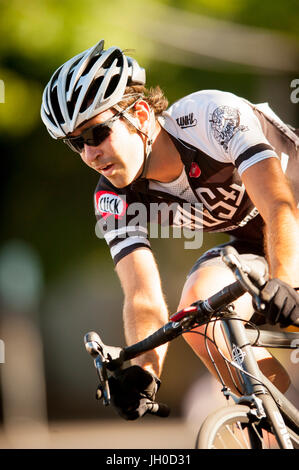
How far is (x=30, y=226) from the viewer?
8.89 metres

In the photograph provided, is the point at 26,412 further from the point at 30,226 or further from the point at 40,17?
the point at 40,17

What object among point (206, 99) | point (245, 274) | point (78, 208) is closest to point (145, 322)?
point (206, 99)

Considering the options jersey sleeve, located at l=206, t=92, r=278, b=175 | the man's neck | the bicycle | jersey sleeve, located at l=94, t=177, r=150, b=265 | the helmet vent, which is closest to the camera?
the bicycle

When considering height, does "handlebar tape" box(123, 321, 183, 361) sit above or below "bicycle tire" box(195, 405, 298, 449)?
above

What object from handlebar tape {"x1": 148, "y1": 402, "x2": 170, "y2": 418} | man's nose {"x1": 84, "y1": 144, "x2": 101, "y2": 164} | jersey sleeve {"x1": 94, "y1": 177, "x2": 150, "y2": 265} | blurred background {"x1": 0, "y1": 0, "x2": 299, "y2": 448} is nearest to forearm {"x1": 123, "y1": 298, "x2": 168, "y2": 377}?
jersey sleeve {"x1": 94, "y1": 177, "x2": 150, "y2": 265}

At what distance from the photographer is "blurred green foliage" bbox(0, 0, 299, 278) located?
6.79 meters

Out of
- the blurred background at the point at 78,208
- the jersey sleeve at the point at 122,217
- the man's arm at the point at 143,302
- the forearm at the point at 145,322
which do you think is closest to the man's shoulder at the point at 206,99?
the jersey sleeve at the point at 122,217

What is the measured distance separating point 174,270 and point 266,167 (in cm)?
593

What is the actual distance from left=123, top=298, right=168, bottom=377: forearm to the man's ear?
36.1 inches

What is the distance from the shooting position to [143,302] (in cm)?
369

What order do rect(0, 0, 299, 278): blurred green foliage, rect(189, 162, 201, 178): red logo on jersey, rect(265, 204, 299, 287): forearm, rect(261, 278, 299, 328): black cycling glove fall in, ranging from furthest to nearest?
rect(0, 0, 299, 278): blurred green foliage
rect(189, 162, 201, 178): red logo on jersey
rect(265, 204, 299, 287): forearm
rect(261, 278, 299, 328): black cycling glove

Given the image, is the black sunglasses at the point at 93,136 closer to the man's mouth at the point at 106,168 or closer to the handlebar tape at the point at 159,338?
the man's mouth at the point at 106,168

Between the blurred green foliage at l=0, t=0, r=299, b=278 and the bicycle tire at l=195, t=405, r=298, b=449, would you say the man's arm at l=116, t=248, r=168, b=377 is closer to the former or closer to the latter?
the bicycle tire at l=195, t=405, r=298, b=449
